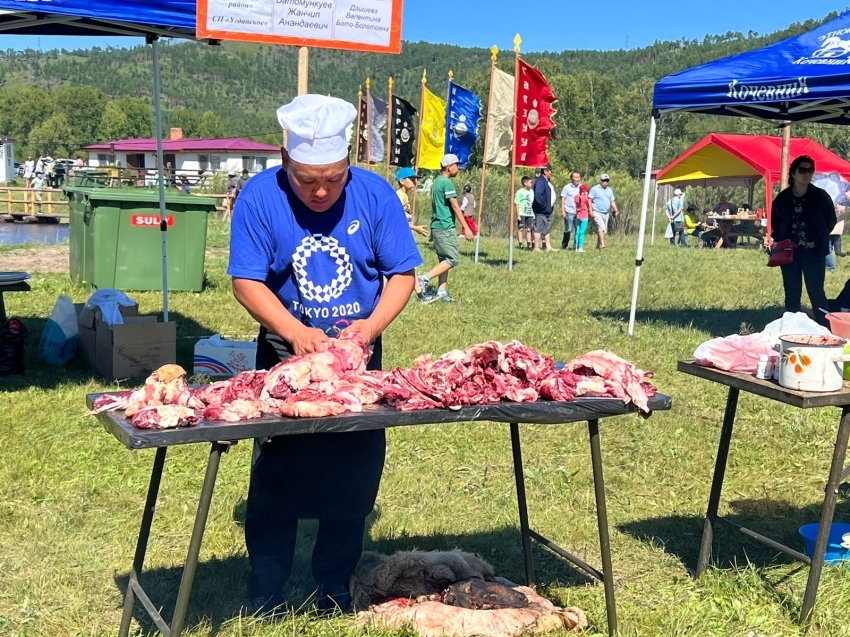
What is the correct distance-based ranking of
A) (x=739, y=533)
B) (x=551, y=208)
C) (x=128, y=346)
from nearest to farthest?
Answer: 1. (x=739, y=533)
2. (x=128, y=346)
3. (x=551, y=208)

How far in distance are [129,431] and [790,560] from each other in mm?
3380

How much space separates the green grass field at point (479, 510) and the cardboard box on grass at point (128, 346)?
199mm

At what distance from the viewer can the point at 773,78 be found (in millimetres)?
8438

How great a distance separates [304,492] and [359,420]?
0.79 meters

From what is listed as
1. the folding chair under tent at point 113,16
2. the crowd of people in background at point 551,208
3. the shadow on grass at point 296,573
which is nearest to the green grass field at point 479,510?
the shadow on grass at point 296,573

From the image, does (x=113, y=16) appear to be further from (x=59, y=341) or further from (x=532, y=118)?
(x=532, y=118)

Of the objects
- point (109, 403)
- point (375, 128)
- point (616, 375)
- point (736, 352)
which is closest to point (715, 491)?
point (736, 352)

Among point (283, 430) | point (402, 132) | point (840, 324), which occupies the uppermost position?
point (402, 132)

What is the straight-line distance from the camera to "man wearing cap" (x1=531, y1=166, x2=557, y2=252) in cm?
2045

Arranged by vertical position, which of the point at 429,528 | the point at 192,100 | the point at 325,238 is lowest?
the point at 429,528

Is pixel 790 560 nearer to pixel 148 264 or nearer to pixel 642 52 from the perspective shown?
pixel 148 264

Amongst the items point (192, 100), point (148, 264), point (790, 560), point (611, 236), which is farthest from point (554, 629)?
point (192, 100)

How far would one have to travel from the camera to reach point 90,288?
11.8m

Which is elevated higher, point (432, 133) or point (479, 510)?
point (432, 133)
